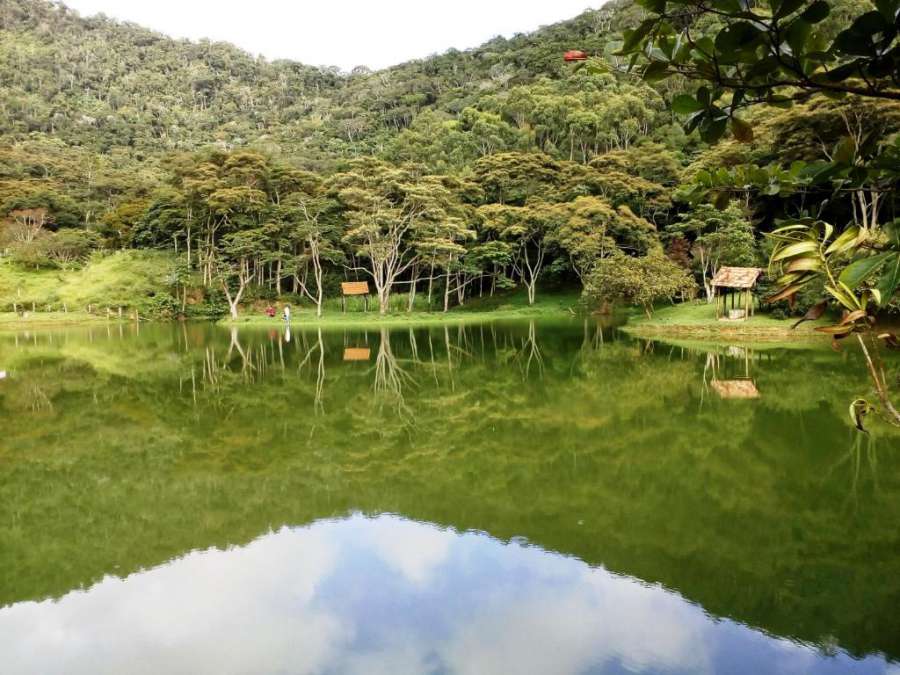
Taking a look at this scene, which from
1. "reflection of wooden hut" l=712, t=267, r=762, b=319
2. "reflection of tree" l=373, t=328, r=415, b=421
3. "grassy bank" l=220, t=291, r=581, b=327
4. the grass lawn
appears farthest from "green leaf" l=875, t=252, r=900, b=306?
the grass lawn

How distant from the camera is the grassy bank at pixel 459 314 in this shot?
98.3 ft

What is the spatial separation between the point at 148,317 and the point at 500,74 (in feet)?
159

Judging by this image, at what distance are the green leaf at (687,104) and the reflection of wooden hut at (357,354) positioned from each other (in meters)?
14.7

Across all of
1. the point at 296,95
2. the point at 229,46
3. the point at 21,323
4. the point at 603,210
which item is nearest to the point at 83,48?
the point at 229,46

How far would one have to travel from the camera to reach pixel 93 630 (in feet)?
12.9

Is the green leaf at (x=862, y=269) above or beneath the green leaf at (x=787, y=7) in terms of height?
beneath

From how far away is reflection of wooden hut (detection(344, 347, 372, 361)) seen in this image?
52.7 feet

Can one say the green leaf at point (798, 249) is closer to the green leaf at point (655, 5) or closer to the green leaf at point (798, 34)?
the green leaf at point (798, 34)

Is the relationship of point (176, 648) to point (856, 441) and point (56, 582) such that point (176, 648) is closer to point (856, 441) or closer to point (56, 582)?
point (56, 582)

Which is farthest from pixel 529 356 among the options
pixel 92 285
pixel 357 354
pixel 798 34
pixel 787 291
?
pixel 92 285

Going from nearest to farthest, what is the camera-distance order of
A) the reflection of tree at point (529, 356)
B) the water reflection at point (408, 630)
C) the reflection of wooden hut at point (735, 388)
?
the water reflection at point (408, 630)
the reflection of wooden hut at point (735, 388)
the reflection of tree at point (529, 356)

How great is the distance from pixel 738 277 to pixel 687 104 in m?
21.0

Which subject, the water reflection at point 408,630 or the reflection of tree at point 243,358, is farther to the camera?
the reflection of tree at point 243,358

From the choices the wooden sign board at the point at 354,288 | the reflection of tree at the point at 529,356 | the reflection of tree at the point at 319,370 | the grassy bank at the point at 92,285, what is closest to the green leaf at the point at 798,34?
the reflection of tree at the point at 319,370
